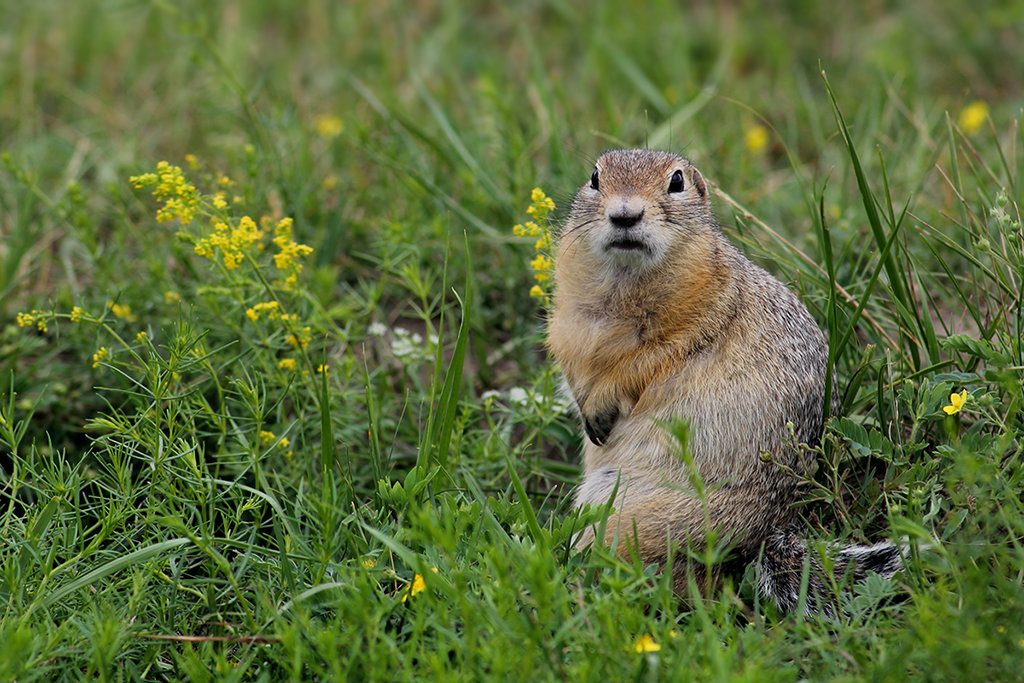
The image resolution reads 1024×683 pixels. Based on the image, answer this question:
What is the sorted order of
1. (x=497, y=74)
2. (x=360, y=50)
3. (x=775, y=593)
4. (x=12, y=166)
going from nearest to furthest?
(x=775, y=593) < (x=12, y=166) < (x=497, y=74) < (x=360, y=50)

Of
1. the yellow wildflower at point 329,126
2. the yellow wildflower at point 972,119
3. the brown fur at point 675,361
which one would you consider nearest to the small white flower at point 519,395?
the brown fur at point 675,361

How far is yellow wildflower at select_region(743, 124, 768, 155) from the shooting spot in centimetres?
631

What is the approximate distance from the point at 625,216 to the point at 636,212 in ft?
0.14

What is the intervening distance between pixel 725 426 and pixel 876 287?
123 cm

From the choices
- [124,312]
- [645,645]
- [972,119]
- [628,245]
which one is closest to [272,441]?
[124,312]

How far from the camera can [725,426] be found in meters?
3.65

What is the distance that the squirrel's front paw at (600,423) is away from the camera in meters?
3.92

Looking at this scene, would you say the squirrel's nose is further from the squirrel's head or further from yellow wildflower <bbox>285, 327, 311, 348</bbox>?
yellow wildflower <bbox>285, 327, 311, 348</bbox>

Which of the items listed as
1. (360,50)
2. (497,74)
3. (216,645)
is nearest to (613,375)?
(216,645)

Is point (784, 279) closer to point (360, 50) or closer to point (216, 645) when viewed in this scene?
point (216, 645)

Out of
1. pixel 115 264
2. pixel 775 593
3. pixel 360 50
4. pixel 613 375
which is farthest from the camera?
pixel 360 50

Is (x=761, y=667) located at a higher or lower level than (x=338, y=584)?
higher

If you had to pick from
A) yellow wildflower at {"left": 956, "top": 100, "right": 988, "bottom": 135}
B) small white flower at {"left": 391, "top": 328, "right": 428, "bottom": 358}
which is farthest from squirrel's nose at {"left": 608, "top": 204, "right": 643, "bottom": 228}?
yellow wildflower at {"left": 956, "top": 100, "right": 988, "bottom": 135}

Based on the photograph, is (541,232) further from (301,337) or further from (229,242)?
(229,242)
